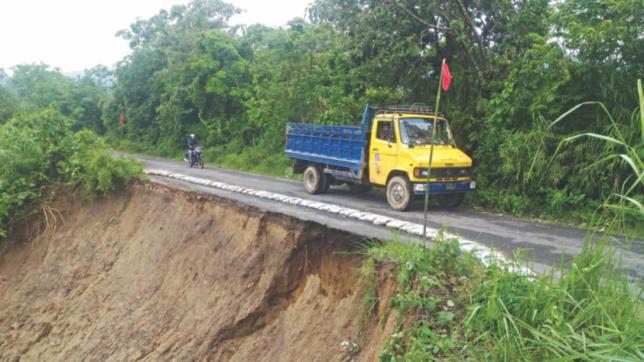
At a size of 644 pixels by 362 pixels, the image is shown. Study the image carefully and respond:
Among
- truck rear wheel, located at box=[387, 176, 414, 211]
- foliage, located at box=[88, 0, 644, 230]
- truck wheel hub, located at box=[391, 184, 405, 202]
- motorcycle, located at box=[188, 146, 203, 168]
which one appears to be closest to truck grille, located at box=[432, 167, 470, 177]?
truck rear wheel, located at box=[387, 176, 414, 211]

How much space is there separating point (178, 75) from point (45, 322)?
747 inches

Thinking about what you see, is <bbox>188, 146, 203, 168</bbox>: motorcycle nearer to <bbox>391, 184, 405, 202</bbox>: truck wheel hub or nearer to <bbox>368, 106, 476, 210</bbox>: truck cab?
<bbox>368, 106, 476, 210</bbox>: truck cab

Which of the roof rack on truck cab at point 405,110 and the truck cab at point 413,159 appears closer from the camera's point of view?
the truck cab at point 413,159

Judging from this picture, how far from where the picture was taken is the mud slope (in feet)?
19.4

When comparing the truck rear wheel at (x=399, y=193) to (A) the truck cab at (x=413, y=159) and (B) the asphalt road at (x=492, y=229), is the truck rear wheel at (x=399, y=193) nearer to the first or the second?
(A) the truck cab at (x=413, y=159)

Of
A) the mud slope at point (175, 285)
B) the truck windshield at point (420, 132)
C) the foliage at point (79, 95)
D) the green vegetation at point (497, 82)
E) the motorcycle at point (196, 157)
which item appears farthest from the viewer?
the foliage at point (79, 95)

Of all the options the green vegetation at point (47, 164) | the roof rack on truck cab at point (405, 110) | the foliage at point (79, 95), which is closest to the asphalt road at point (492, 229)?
the roof rack on truck cab at point (405, 110)

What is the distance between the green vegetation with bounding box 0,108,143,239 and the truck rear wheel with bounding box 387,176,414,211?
612 centimetres

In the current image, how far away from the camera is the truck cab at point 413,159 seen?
394 inches

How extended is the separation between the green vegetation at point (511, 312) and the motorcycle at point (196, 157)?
16834 mm

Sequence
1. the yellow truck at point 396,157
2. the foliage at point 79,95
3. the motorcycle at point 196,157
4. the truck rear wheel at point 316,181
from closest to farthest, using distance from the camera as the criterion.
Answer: the yellow truck at point 396,157
the truck rear wheel at point 316,181
the motorcycle at point 196,157
the foliage at point 79,95

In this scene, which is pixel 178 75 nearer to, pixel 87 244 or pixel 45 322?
pixel 87 244

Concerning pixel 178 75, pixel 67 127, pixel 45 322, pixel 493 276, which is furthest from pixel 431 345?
pixel 178 75

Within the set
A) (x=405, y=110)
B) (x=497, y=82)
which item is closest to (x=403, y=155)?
(x=405, y=110)
